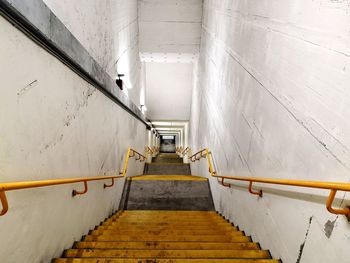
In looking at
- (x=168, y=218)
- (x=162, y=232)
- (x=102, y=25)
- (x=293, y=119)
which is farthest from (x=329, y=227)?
(x=102, y=25)

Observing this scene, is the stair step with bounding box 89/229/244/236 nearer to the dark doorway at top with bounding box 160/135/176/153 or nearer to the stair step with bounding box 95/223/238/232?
the stair step with bounding box 95/223/238/232

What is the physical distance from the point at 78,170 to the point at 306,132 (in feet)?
7.46

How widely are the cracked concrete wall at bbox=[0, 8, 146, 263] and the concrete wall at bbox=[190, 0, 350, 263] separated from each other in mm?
1991

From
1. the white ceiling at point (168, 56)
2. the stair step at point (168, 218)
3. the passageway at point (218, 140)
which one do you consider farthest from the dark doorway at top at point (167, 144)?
the stair step at point (168, 218)

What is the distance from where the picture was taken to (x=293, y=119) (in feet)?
5.57

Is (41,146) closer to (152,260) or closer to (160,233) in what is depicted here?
(152,260)

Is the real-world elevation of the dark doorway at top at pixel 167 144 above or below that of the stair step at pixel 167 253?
below

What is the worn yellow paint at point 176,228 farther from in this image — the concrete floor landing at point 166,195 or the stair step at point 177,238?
the concrete floor landing at point 166,195

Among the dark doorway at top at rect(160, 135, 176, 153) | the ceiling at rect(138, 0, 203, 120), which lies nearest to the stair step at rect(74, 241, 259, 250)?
the ceiling at rect(138, 0, 203, 120)

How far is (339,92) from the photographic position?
1247 mm

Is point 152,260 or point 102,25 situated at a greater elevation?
point 102,25

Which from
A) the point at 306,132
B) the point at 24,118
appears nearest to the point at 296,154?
the point at 306,132

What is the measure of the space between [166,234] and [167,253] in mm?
768

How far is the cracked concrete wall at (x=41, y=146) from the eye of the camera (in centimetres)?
139
